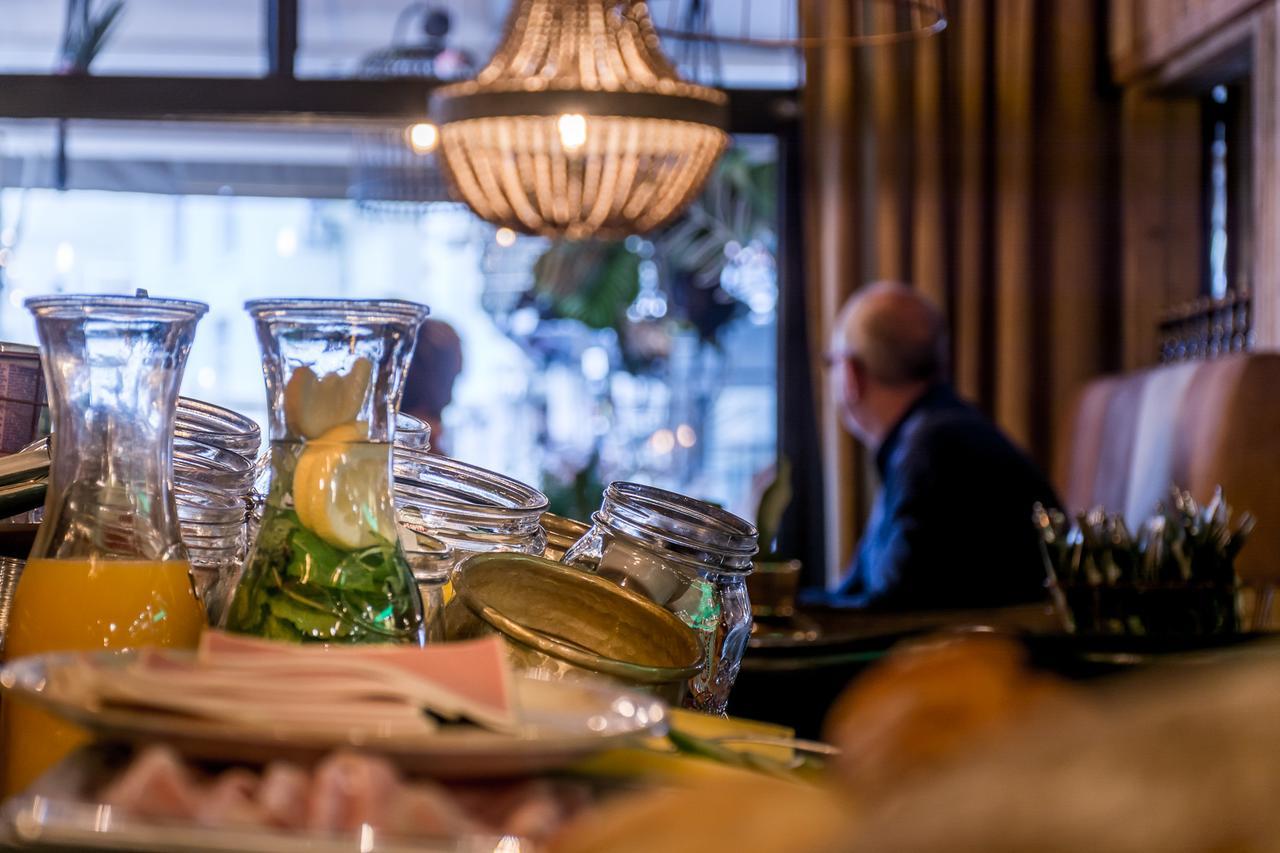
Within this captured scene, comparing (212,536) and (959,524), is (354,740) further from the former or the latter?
(959,524)

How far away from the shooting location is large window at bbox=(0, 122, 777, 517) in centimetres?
468

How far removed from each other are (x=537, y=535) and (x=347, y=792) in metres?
0.53

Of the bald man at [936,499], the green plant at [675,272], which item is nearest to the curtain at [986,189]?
the bald man at [936,499]

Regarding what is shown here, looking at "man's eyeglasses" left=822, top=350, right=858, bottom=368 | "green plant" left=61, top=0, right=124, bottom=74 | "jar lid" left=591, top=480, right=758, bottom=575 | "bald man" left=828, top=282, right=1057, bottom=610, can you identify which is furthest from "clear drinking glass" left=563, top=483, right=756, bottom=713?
"green plant" left=61, top=0, right=124, bottom=74

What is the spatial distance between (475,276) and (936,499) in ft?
7.23

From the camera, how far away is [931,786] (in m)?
0.31

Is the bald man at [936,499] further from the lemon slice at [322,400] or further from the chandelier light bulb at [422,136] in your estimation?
the lemon slice at [322,400]

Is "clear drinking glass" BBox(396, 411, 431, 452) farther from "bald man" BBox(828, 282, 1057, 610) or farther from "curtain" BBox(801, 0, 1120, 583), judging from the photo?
"curtain" BBox(801, 0, 1120, 583)

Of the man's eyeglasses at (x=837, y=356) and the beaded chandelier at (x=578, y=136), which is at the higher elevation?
the beaded chandelier at (x=578, y=136)

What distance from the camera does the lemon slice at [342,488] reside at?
68 cm

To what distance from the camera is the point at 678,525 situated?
86cm

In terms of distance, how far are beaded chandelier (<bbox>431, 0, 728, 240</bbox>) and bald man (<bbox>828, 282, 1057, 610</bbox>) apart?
90 cm

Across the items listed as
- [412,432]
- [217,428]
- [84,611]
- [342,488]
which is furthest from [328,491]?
[412,432]

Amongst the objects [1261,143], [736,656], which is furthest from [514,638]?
[1261,143]
